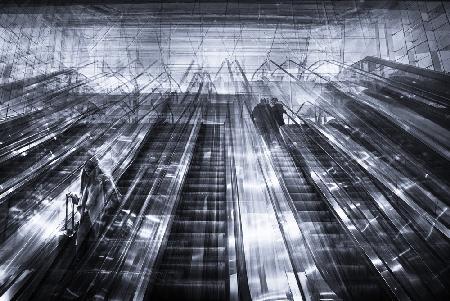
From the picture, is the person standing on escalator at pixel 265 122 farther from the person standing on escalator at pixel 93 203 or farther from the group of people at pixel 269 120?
the person standing on escalator at pixel 93 203

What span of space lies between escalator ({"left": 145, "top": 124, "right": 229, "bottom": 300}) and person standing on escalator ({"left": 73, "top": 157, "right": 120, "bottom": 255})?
1.90 feet

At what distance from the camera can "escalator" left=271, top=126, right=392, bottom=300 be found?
6.06 feet

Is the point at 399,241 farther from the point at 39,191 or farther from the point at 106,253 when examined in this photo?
the point at 39,191

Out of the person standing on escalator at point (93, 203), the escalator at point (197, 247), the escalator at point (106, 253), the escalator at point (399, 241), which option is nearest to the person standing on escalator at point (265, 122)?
the escalator at point (197, 247)

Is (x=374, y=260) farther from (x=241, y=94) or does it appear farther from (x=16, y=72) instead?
(x=16, y=72)

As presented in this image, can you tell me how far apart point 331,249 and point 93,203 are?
1.92 m

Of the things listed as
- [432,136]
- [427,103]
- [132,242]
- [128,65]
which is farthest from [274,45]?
[132,242]

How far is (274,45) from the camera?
1096 centimetres

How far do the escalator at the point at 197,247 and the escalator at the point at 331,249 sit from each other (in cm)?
65

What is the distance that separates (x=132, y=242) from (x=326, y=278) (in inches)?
52.7

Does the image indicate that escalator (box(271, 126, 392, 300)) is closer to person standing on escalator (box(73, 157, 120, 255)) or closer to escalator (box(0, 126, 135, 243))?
person standing on escalator (box(73, 157, 120, 255))

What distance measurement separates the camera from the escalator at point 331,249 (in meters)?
1.85

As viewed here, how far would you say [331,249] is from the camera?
2205mm

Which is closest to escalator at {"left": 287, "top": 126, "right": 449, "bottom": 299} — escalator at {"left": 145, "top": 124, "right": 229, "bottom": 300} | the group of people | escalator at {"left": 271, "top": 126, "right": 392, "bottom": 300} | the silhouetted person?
escalator at {"left": 271, "top": 126, "right": 392, "bottom": 300}
